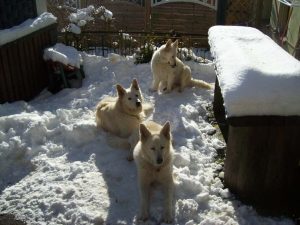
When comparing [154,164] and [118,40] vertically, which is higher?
[154,164]

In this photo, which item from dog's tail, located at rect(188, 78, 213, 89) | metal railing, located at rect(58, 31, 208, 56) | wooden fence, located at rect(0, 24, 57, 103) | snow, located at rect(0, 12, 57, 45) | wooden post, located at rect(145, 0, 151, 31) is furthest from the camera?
wooden post, located at rect(145, 0, 151, 31)

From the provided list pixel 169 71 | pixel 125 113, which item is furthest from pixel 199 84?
pixel 125 113

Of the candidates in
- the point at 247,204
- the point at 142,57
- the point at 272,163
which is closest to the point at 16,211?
the point at 247,204

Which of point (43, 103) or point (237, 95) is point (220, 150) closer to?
point (237, 95)

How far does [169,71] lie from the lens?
6.83 meters

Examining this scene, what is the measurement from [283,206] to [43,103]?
4741 millimetres

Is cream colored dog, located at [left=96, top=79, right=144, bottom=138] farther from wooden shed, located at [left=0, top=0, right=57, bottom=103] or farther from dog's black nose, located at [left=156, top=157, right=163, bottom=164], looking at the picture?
wooden shed, located at [left=0, top=0, right=57, bottom=103]

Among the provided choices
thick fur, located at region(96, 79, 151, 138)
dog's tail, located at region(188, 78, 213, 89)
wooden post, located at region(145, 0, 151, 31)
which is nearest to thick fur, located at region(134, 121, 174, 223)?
thick fur, located at region(96, 79, 151, 138)

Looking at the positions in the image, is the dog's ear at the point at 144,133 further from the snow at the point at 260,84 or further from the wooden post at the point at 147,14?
the wooden post at the point at 147,14

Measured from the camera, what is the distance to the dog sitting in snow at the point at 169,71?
6.68m

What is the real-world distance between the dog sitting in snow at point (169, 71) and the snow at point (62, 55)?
70.8 inches

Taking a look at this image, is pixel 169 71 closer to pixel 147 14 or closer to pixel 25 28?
pixel 25 28

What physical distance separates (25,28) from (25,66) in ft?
2.43

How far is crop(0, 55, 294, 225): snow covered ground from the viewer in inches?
152
